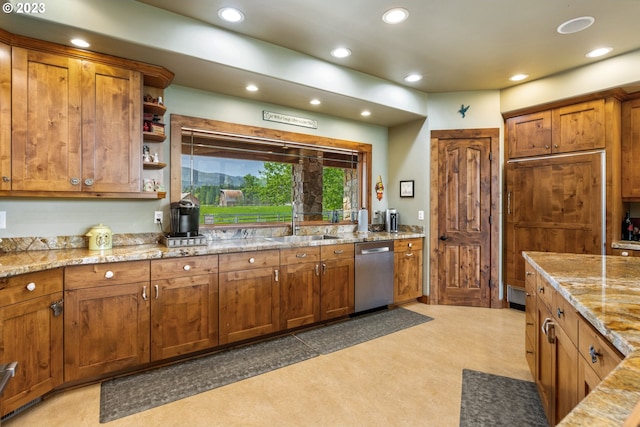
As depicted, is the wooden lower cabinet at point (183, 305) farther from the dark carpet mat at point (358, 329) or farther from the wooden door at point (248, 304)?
the dark carpet mat at point (358, 329)

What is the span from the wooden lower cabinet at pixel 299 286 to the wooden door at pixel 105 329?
1192 mm

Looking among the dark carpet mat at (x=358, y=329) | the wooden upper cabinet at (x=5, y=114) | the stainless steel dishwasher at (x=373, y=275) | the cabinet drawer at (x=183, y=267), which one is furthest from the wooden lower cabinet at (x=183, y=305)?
the stainless steel dishwasher at (x=373, y=275)

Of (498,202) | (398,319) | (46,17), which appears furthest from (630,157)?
(46,17)

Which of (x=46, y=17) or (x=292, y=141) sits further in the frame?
(x=292, y=141)

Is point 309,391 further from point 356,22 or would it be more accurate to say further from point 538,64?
point 538,64

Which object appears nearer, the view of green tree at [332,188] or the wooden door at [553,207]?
the wooden door at [553,207]

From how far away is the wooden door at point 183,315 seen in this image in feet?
8.41

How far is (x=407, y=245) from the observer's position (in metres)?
4.25

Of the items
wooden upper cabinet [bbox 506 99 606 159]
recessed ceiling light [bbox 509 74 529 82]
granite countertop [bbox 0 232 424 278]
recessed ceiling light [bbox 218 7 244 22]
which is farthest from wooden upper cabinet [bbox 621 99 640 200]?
recessed ceiling light [bbox 218 7 244 22]

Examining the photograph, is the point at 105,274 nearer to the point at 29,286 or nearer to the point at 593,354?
the point at 29,286

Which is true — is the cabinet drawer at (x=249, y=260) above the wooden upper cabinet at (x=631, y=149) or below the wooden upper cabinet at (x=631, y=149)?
below

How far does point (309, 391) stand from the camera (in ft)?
7.59

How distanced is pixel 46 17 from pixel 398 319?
13.1ft

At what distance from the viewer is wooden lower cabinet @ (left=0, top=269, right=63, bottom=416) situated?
1902mm
